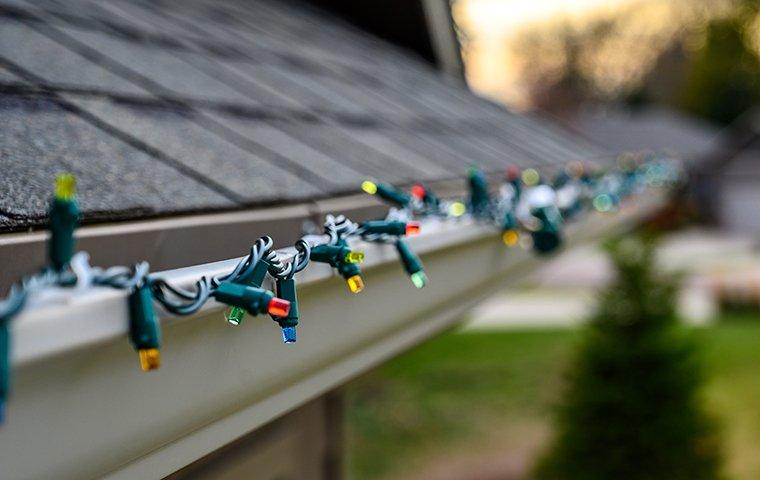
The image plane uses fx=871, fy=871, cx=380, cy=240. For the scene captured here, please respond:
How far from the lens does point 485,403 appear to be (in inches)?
454

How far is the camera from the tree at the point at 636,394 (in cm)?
617

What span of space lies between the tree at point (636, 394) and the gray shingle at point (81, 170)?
5393 mm

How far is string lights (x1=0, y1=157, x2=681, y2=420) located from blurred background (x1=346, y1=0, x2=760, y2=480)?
1164 mm

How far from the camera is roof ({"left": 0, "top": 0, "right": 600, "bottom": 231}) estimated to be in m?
1.34

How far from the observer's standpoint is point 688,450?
6.18m

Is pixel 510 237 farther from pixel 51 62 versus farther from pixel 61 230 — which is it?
pixel 61 230

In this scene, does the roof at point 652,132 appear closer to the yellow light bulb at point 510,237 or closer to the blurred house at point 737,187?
the blurred house at point 737,187

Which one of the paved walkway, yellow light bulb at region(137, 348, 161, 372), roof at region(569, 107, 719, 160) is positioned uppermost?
roof at region(569, 107, 719, 160)

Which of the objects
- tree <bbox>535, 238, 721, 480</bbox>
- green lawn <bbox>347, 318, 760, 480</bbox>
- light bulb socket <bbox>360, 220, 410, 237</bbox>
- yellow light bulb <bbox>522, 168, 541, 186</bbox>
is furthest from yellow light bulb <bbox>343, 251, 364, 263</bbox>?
green lawn <bbox>347, 318, 760, 480</bbox>

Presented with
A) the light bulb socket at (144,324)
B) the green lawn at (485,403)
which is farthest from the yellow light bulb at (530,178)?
the green lawn at (485,403)

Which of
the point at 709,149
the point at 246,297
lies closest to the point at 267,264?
the point at 246,297

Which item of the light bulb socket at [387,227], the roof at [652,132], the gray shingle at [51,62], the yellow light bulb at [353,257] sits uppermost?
the roof at [652,132]

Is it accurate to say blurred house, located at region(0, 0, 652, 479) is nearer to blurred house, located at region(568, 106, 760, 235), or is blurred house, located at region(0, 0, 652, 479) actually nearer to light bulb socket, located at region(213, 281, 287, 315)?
light bulb socket, located at region(213, 281, 287, 315)

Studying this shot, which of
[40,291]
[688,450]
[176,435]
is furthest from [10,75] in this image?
[688,450]
